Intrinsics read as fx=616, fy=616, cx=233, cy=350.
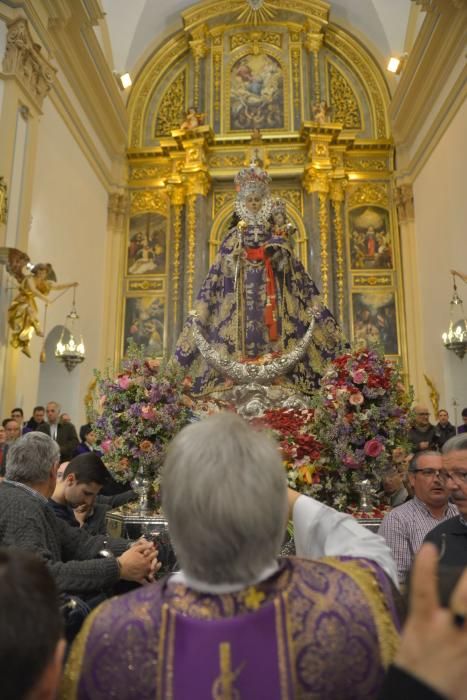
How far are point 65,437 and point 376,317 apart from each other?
25.8 feet

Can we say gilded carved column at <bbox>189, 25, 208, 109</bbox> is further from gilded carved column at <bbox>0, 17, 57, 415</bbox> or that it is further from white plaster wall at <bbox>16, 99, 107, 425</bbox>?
gilded carved column at <bbox>0, 17, 57, 415</bbox>

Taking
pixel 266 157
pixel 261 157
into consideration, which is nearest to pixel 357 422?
pixel 261 157

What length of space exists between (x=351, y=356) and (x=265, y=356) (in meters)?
1.72

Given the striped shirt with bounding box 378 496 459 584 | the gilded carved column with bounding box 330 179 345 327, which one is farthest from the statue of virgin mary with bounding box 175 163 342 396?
the gilded carved column with bounding box 330 179 345 327

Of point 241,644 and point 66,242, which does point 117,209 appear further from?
point 241,644

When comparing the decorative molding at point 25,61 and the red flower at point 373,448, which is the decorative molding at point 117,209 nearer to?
the decorative molding at point 25,61

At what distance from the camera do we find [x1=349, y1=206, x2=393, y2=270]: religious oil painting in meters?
14.0

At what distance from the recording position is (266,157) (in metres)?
13.9

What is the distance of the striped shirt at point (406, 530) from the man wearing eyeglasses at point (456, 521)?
0.41 m

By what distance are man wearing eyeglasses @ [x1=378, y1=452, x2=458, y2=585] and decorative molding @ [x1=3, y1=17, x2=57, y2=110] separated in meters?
7.44

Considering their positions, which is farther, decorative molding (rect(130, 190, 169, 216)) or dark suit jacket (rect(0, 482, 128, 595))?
decorative molding (rect(130, 190, 169, 216))

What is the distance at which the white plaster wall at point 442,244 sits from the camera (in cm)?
1045

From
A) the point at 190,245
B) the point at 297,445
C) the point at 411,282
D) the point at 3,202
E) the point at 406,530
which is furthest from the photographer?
the point at 190,245

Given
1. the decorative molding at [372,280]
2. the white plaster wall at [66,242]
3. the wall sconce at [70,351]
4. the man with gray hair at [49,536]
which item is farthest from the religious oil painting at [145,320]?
the man with gray hair at [49,536]
